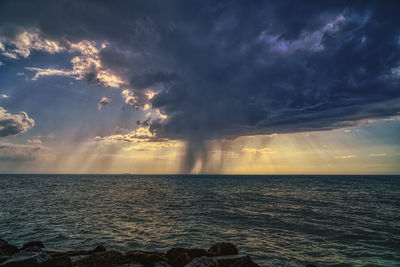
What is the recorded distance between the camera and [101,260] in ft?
29.1

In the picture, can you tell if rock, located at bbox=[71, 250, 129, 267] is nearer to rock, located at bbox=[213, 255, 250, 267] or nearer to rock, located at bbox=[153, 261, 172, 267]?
rock, located at bbox=[153, 261, 172, 267]

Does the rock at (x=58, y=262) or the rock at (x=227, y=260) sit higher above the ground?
the rock at (x=58, y=262)

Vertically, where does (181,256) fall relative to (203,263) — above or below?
below

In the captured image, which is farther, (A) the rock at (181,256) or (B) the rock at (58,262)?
(A) the rock at (181,256)

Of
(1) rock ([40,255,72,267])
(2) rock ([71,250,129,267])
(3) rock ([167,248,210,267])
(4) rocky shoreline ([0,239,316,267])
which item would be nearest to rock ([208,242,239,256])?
(3) rock ([167,248,210,267])

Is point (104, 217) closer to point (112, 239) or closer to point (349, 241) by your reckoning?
point (112, 239)

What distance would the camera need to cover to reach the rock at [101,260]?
8719mm

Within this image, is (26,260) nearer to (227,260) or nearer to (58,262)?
(58,262)

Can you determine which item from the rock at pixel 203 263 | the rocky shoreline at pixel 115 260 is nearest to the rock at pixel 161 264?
the rocky shoreline at pixel 115 260

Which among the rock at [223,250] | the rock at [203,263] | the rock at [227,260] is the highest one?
the rock at [203,263]

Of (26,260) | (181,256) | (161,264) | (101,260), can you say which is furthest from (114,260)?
(26,260)

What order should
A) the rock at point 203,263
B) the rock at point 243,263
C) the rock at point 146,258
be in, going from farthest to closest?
the rock at point 146,258
the rock at point 243,263
the rock at point 203,263

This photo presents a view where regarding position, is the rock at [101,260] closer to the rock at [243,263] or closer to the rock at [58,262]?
the rock at [58,262]

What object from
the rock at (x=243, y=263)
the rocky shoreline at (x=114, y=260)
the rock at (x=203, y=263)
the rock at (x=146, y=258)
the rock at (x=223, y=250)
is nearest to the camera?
the rocky shoreline at (x=114, y=260)
